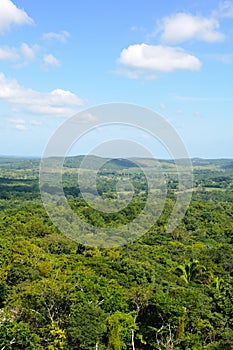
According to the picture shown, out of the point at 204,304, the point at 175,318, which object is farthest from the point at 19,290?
the point at 204,304

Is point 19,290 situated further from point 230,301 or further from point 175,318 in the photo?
point 230,301

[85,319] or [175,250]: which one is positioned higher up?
[85,319]

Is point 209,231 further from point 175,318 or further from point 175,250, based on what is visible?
point 175,318

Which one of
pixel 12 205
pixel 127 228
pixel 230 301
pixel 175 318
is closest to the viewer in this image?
pixel 175 318

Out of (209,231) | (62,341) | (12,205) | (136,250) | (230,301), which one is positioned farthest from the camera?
(12,205)

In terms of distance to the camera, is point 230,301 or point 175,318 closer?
point 175,318

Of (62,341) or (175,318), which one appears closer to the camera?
(62,341)

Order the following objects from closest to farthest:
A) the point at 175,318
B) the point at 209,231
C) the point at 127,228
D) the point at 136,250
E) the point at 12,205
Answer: the point at 175,318 < the point at 136,250 < the point at 127,228 < the point at 209,231 < the point at 12,205

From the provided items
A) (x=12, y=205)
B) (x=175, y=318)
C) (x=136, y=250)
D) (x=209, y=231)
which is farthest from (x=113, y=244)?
(x=12, y=205)

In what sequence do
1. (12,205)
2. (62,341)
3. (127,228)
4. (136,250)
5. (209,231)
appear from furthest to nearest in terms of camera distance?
(12,205) < (209,231) < (127,228) < (136,250) < (62,341)
